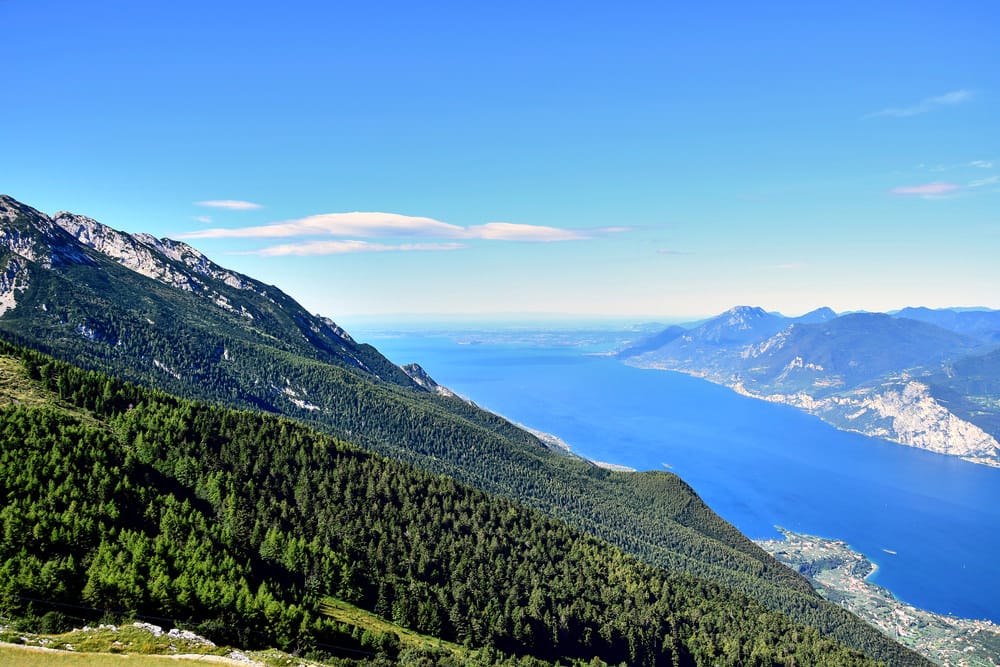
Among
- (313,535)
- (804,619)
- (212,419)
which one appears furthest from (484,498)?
(804,619)

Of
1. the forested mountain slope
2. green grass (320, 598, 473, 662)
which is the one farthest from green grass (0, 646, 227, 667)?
green grass (320, 598, 473, 662)

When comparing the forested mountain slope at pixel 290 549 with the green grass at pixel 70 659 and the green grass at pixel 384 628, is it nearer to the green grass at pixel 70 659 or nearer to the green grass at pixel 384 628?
the green grass at pixel 384 628

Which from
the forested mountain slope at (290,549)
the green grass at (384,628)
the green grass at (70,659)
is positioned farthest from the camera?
the green grass at (384,628)

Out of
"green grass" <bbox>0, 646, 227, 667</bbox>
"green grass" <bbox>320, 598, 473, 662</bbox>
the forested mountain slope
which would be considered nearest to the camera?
"green grass" <bbox>0, 646, 227, 667</bbox>

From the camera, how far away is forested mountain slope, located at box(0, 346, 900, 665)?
58031 millimetres

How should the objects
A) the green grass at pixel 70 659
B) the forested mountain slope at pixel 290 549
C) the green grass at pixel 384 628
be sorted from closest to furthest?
the green grass at pixel 70 659 → the forested mountain slope at pixel 290 549 → the green grass at pixel 384 628

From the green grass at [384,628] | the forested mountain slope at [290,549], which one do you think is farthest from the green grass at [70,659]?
the green grass at [384,628]

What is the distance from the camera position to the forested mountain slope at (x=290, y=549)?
190 ft

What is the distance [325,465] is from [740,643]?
95731 mm

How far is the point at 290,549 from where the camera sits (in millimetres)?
82688

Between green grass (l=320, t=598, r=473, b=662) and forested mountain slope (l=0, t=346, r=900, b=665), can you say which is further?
green grass (l=320, t=598, r=473, b=662)

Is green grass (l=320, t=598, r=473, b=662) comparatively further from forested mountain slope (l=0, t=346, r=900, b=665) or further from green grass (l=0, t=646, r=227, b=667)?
green grass (l=0, t=646, r=227, b=667)

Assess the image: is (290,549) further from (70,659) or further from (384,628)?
(70,659)

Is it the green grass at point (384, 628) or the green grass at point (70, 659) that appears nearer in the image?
the green grass at point (70, 659)
